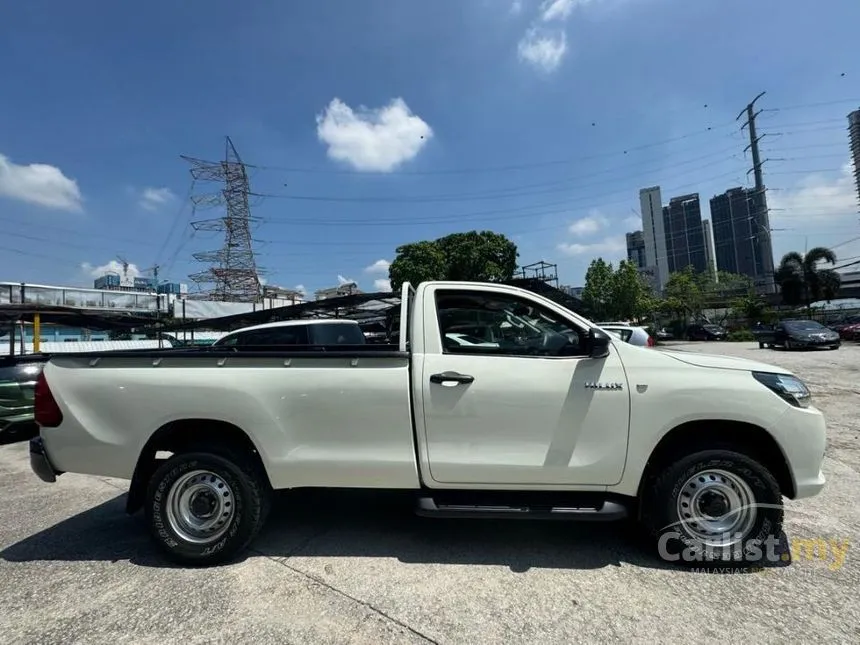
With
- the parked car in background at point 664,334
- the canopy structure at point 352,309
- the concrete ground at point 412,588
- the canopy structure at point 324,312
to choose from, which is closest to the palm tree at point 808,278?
the parked car in background at point 664,334

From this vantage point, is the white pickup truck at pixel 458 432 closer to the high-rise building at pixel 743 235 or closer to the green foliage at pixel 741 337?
the green foliage at pixel 741 337

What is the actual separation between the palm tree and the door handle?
52369mm

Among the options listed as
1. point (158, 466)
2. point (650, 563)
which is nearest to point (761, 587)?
point (650, 563)

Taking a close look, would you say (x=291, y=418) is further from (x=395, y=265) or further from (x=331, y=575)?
(x=395, y=265)

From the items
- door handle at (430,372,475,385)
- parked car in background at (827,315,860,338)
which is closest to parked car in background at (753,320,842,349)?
parked car in background at (827,315,860,338)

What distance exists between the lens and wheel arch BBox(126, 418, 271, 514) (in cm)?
347

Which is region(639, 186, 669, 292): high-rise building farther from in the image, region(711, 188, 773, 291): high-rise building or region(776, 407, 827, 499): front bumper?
region(776, 407, 827, 499): front bumper

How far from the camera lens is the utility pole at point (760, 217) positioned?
52562 millimetres

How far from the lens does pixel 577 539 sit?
3.67 m

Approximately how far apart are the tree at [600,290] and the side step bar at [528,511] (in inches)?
1499

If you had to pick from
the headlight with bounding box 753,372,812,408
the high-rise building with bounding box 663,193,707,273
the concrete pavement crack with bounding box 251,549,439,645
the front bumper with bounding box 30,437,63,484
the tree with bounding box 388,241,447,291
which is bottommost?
the concrete pavement crack with bounding box 251,549,439,645

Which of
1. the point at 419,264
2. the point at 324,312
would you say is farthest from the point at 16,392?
the point at 419,264

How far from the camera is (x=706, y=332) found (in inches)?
1656

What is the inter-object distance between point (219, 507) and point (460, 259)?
39.0 m
